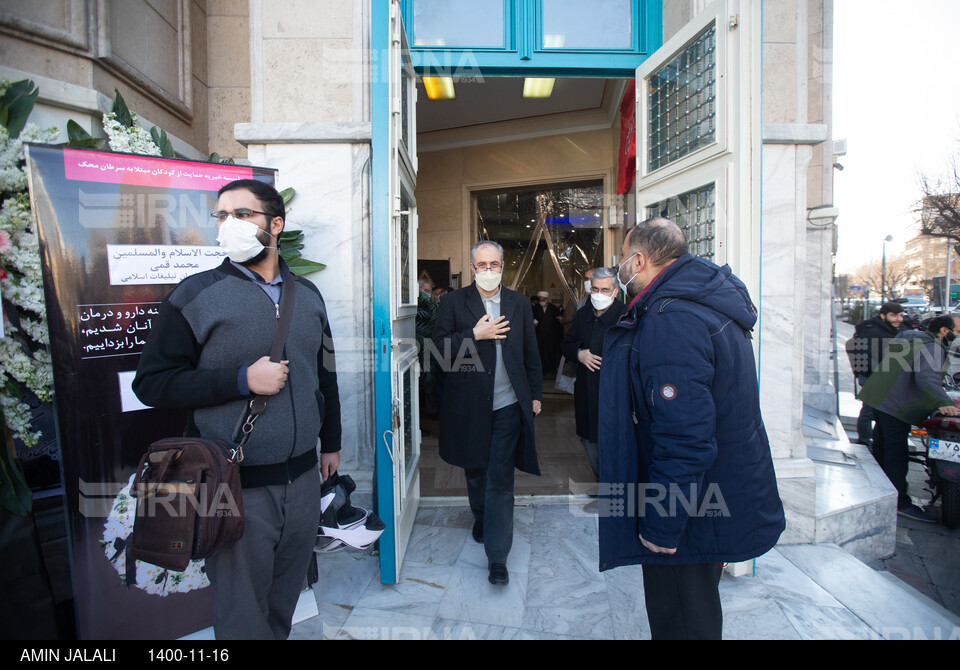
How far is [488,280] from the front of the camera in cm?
275

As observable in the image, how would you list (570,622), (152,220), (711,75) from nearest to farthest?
(152,220)
(570,622)
(711,75)

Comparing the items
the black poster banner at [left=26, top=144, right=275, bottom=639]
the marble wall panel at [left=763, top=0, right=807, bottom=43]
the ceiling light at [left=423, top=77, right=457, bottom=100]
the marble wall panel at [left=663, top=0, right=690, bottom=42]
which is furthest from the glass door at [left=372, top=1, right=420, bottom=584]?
the ceiling light at [left=423, top=77, right=457, bottom=100]

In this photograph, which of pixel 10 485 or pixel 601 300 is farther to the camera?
pixel 601 300

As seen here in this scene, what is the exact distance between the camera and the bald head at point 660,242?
1.76m

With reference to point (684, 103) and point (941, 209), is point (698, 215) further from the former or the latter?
point (941, 209)

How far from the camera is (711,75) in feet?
9.14

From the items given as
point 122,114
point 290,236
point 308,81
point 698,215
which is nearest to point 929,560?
point 698,215

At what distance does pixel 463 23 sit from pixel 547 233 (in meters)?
6.28

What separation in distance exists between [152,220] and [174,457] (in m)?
1.25

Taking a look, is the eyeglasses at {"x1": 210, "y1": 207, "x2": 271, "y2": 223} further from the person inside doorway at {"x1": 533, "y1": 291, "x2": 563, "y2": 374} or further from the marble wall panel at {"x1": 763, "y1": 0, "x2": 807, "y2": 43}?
the person inside doorway at {"x1": 533, "y1": 291, "x2": 563, "y2": 374}

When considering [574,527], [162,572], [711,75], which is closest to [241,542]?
[162,572]

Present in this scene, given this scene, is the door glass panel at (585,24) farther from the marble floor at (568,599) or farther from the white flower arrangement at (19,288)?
the marble floor at (568,599)
